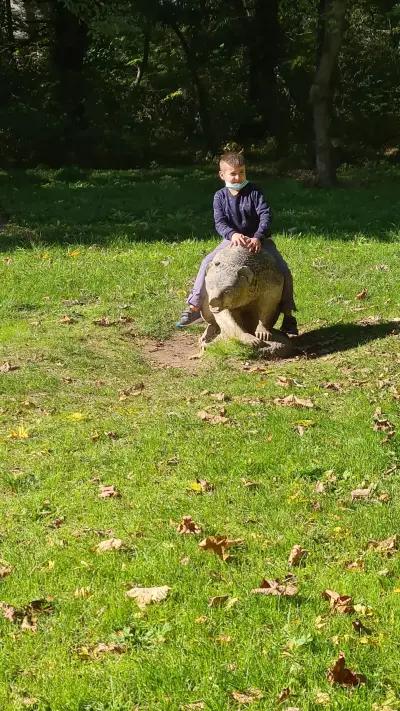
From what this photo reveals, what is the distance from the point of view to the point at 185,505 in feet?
19.9

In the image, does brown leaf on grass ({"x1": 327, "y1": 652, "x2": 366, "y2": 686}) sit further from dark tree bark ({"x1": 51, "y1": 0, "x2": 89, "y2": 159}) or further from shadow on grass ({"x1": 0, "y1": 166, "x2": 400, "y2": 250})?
dark tree bark ({"x1": 51, "y1": 0, "x2": 89, "y2": 159})

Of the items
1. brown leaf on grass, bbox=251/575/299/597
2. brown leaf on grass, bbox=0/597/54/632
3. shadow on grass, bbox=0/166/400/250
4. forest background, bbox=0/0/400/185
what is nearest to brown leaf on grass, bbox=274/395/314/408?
brown leaf on grass, bbox=251/575/299/597

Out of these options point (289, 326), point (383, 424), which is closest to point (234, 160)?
point (289, 326)

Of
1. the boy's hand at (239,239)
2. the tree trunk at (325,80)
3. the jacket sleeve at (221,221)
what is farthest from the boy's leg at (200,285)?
the tree trunk at (325,80)

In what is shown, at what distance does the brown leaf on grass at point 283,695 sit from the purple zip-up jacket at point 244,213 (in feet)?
22.3

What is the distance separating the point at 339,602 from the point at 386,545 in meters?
0.76

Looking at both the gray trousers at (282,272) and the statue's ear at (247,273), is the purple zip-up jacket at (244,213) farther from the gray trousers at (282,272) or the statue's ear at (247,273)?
the statue's ear at (247,273)

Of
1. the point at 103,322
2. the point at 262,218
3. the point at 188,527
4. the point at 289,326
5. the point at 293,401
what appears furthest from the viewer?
the point at 103,322

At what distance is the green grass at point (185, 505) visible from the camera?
13.8 feet

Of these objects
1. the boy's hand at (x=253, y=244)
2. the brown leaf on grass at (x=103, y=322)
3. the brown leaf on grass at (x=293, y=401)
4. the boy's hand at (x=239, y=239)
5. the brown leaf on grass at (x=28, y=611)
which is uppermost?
the boy's hand at (x=239, y=239)

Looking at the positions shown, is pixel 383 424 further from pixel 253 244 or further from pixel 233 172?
pixel 233 172

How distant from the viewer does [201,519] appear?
5805 millimetres

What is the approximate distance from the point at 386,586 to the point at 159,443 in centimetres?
285

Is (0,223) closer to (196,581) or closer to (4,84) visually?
(4,84)
